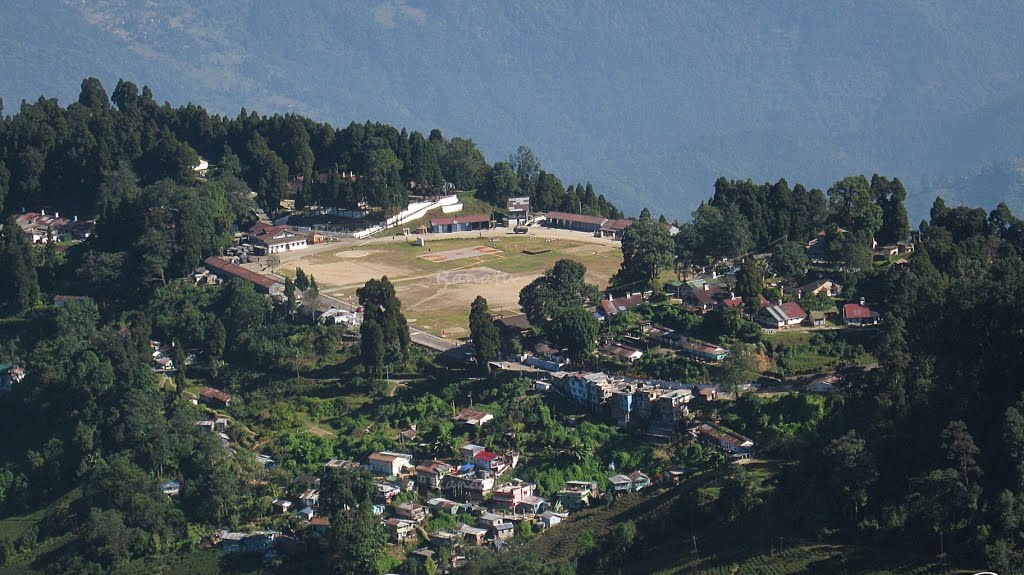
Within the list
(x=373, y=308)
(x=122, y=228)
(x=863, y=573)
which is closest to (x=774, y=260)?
(x=373, y=308)

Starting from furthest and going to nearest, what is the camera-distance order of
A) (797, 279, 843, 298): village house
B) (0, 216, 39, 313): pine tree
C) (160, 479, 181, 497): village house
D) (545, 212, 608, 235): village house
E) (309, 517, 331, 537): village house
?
1. (545, 212, 608, 235): village house
2. (0, 216, 39, 313): pine tree
3. (797, 279, 843, 298): village house
4. (160, 479, 181, 497): village house
5. (309, 517, 331, 537): village house

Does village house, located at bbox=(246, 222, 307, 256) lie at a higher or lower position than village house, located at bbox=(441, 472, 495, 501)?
higher

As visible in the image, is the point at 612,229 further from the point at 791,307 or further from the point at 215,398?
the point at 215,398

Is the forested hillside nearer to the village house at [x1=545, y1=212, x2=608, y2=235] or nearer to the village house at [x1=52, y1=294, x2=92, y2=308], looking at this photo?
the village house at [x1=52, y1=294, x2=92, y2=308]

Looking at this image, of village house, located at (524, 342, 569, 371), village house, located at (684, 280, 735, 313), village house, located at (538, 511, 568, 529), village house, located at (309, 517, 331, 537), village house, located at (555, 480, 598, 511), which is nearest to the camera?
village house, located at (538, 511, 568, 529)

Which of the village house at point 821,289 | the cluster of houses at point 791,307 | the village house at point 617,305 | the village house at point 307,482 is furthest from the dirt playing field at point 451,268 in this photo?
the village house at point 307,482

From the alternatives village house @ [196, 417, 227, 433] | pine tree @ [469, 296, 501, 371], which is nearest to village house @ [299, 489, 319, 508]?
village house @ [196, 417, 227, 433]

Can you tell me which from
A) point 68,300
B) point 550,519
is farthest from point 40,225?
point 550,519
